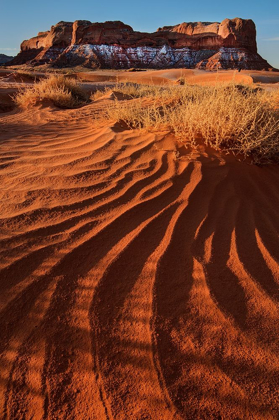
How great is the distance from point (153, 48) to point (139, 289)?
5188 centimetres

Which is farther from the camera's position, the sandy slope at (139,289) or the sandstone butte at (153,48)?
the sandstone butte at (153,48)

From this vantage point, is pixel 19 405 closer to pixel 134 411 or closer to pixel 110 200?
pixel 134 411

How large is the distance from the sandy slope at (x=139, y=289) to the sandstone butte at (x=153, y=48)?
1746 inches

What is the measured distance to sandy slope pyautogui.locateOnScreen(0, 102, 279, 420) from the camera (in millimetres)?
1191

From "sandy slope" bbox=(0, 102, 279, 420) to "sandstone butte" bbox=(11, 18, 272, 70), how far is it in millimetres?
44345

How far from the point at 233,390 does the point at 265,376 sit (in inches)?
7.1

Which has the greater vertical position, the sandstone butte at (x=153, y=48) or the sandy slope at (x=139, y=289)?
the sandstone butte at (x=153, y=48)

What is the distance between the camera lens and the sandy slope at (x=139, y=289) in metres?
1.19

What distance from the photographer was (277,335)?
144 cm

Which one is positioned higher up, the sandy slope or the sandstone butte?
the sandstone butte

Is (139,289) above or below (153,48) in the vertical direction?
below

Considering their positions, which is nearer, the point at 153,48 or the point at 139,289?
A: the point at 139,289

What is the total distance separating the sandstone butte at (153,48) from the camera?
141ft

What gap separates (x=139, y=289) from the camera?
5.46 feet
